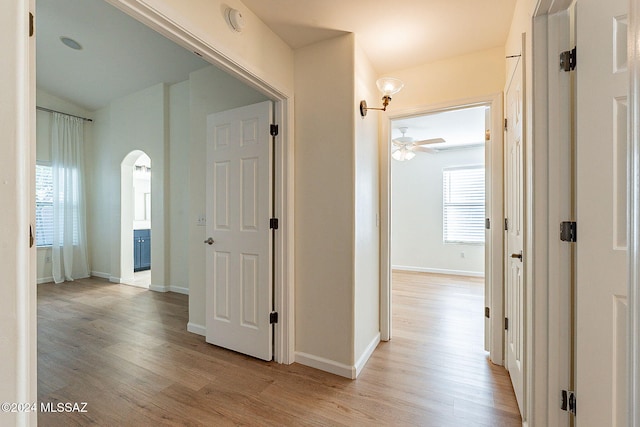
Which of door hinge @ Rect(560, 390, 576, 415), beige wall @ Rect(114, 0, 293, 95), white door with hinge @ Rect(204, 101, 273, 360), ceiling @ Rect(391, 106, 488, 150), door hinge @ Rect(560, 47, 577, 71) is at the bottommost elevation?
door hinge @ Rect(560, 390, 576, 415)

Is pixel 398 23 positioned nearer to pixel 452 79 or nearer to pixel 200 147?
pixel 452 79

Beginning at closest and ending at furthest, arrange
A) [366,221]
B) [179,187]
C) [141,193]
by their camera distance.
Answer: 1. [366,221]
2. [179,187]
3. [141,193]

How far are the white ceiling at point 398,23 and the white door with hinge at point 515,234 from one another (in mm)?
475

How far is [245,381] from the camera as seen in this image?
2.00 m

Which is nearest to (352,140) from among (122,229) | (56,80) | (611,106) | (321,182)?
(321,182)

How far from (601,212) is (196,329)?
10.3 feet

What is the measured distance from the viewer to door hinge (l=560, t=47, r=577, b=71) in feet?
4.06

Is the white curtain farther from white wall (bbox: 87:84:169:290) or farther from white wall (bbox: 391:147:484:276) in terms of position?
white wall (bbox: 391:147:484:276)

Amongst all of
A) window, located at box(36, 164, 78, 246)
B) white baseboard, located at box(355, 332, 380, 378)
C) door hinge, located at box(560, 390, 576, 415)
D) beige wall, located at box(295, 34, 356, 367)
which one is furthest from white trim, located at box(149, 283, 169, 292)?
door hinge, located at box(560, 390, 576, 415)

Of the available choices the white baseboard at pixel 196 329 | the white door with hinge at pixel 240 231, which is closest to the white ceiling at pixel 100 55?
the white door with hinge at pixel 240 231

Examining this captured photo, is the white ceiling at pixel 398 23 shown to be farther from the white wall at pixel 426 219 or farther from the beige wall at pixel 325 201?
the white wall at pixel 426 219

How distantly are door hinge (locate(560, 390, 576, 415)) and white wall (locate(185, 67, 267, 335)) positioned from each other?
108 inches

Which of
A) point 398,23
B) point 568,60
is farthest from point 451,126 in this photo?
point 568,60

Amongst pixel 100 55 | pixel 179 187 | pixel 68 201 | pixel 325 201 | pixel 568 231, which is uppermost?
pixel 100 55
